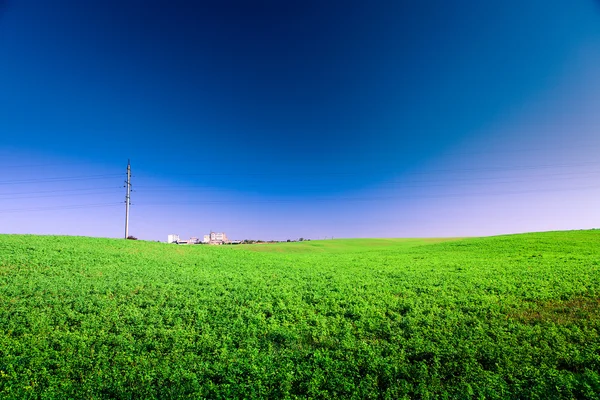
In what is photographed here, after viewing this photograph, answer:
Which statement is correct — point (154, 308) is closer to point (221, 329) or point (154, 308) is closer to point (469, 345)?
point (221, 329)

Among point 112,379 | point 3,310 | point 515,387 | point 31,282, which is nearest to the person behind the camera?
point 515,387

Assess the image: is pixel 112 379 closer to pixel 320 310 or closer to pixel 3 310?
pixel 320 310

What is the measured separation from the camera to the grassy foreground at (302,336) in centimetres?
841

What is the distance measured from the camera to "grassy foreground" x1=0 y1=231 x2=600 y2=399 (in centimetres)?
841

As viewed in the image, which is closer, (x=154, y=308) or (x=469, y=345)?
(x=469, y=345)

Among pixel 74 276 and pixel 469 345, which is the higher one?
pixel 74 276

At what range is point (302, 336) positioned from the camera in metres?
11.4

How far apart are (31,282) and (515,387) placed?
23874mm

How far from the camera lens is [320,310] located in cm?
1411

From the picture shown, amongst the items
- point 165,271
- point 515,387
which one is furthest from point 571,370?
point 165,271

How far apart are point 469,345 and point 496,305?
4.84 meters

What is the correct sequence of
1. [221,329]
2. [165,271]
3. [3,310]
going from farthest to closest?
[165,271], [3,310], [221,329]

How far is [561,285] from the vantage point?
648 inches

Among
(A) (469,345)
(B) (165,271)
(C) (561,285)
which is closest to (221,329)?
(A) (469,345)
